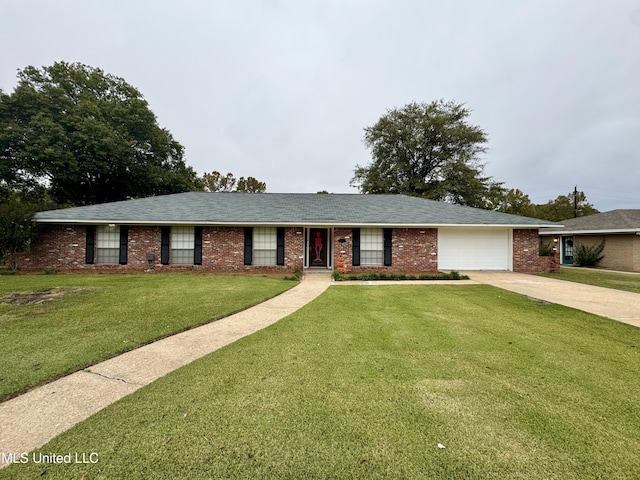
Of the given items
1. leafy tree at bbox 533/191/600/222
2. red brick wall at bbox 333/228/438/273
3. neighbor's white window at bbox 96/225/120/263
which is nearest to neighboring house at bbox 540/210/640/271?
red brick wall at bbox 333/228/438/273

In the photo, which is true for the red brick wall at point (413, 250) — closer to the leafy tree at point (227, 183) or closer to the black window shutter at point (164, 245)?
the black window shutter at point (164, 245)

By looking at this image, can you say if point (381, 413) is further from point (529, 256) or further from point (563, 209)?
point (563, 209)

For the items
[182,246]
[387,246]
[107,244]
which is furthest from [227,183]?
[387,246]

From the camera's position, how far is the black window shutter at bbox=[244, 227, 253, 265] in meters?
12.4

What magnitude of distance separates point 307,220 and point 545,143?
25647 millimetres

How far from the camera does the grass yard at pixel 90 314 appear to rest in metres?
3.55

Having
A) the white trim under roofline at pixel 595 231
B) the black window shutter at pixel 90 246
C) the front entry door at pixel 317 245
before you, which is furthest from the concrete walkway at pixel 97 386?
the white trim under roofline at pixel 595 231

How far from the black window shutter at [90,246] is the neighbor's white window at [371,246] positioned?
12191 mm

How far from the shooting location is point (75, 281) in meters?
9.39

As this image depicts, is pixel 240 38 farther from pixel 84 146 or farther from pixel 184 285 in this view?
pixel 184 285

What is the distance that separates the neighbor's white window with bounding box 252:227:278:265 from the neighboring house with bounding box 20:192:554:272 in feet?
0.15

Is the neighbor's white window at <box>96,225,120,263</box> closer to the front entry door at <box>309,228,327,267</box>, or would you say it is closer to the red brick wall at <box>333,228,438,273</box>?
the front entry door at <box>309,228,327,267</box>

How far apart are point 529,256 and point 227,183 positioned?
36843 millimetres

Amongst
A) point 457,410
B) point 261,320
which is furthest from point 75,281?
point 457,410
